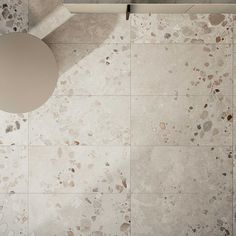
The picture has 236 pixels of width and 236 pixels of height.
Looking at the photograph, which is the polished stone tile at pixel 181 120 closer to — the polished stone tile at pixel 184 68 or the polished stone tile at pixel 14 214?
the polished stone tile at pixel 184 68

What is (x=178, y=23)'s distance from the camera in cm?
220

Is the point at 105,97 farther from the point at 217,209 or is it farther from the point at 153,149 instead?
the point at 217,209

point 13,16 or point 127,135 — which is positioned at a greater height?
point 13,16

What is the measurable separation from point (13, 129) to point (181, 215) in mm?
1196

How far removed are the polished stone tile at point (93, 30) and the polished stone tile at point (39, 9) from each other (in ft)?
0.40

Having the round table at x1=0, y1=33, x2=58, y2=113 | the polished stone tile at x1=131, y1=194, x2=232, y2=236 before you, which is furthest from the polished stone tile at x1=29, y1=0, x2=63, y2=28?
the polished stone tile at x1=131, y1=194, x2=232, y2=236

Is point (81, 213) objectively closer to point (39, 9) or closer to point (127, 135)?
point (127, 135)

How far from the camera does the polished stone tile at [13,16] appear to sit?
2195 millimetres

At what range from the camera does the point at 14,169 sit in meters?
2.23

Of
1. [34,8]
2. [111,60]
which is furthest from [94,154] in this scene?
[34,8]

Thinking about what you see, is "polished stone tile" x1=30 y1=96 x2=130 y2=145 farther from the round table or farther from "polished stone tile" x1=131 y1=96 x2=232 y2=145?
the round table

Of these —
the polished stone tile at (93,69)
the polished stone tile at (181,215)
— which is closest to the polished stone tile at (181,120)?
the polished stone tile at (93,69)

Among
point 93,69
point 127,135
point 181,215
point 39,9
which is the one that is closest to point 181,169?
point 181,215

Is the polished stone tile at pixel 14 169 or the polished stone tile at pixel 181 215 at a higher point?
the polished stone tile at pixel 14 169
